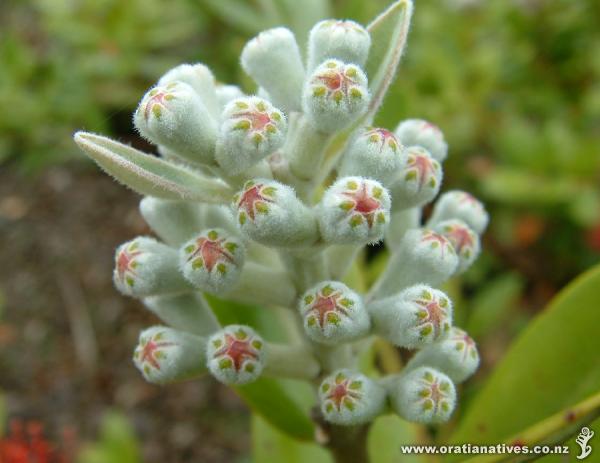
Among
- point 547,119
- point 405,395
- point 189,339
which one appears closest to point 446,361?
point 405,395

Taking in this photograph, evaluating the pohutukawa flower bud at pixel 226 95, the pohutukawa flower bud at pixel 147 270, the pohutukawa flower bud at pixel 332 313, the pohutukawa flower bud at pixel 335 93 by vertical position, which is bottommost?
the pohutukawa flower bud at pixel 147 270

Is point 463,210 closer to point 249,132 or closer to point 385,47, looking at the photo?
point 385,47

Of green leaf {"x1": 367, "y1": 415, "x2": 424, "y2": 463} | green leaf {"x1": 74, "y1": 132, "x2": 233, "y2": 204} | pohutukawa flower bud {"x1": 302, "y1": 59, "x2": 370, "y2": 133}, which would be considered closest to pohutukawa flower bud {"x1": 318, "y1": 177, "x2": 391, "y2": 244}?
pohutukawa flower bud {"x1": 302, "y1": 59, "x2": 370, "y2": 133}

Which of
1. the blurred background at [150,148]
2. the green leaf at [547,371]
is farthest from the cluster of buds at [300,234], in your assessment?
the blurred background at [150,148]

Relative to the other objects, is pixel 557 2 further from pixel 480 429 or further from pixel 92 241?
pixel 92 241

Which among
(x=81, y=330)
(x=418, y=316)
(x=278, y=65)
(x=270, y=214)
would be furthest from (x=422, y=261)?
(x=81, y=330)

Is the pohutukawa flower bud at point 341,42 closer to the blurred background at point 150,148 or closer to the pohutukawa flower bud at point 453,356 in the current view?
the pohutukawa flower bud at point 453,356
